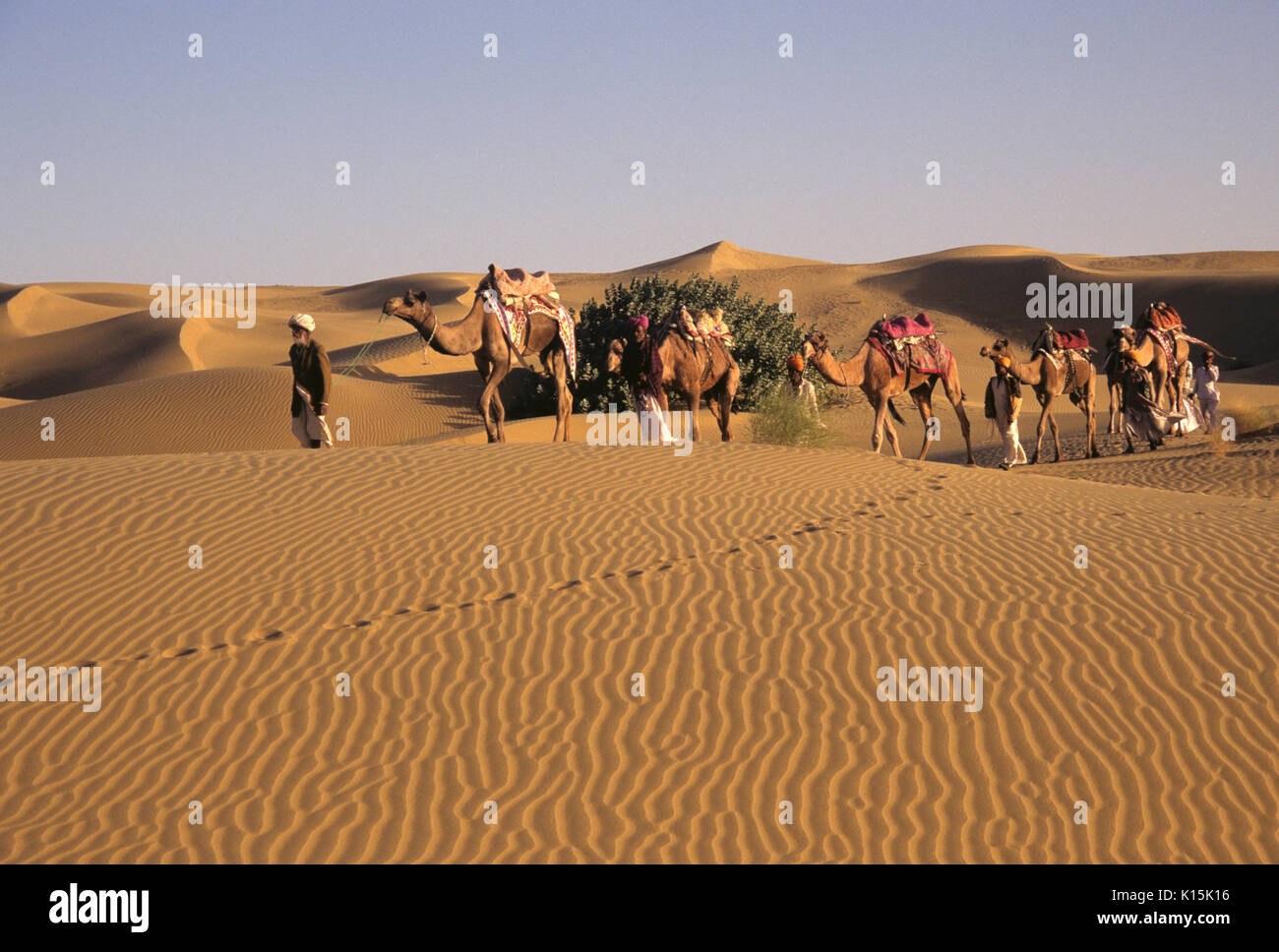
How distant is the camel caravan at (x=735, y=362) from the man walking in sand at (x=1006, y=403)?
2 centimetres

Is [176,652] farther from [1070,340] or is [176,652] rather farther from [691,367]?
[1070,340]

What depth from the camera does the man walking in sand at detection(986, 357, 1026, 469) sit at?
19.0m

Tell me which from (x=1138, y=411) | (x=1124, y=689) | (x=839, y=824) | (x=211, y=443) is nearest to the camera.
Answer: (x=839, y=824)

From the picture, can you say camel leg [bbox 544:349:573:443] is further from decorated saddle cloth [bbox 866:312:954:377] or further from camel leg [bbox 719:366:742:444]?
decorated saddle cloth [bbox 866:312:954:377]

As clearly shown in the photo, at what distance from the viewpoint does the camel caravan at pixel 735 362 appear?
15391 millimetres

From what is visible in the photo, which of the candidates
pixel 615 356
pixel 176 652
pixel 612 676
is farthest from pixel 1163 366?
pixel 176 652

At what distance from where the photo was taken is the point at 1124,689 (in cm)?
648

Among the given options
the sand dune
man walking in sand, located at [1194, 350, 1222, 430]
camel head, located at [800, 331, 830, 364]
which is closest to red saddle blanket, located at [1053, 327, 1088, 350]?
man walking in sand, located at [1194, 350, 1222, 430]

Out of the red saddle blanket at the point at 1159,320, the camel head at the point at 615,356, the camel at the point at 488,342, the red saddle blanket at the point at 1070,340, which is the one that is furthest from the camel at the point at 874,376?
the red saddle blanket at the point at 1159,320

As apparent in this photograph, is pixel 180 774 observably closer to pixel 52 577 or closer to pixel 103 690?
pixel 103 690

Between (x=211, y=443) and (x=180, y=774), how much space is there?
69.9 feet

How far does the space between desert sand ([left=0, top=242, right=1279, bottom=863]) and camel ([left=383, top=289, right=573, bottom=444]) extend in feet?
8.39

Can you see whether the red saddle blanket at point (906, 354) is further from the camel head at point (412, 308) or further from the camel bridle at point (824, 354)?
the camel head at point (412, 308)
